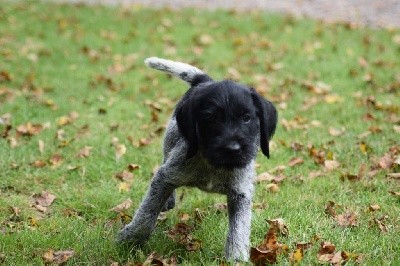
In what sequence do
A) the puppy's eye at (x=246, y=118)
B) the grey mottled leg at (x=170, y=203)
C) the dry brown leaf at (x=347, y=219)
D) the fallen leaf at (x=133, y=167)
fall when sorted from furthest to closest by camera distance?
the fallen leaf at (x=133, y=167), the grey mottled leg at (x=170, y=203), the dry brown leaf at (x=347, y=219), the puppy's eye at (x=246, y=118)

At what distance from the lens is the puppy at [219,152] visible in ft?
12.8

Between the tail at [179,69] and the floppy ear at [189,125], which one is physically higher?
the floppy ear at [189,125]

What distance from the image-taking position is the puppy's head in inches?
152

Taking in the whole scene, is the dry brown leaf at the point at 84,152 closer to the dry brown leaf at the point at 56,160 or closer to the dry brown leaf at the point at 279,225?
the dry brown leaf at the point at 56,160

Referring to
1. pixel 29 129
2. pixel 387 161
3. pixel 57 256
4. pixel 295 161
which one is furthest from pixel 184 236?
pixel 29 129

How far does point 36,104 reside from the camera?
329 inches

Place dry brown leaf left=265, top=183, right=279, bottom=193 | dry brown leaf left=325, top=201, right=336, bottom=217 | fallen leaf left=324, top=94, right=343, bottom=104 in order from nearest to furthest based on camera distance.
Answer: dry brown leaf left=325, top=201, right=336, bottom=217 < dry brown leaf left=265, top=183, right=279, bottom=193 < fallen leaf left=324, top=94, right=343, bottom=104

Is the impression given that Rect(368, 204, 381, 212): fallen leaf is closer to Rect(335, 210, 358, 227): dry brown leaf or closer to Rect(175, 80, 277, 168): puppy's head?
Rect(335, 210, 358, 227): dry brown leaf

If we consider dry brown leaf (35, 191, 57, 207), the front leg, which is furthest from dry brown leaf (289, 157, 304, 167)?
dry brown leaf (35, 191, 57, 207)

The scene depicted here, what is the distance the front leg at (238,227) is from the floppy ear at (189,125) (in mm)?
470

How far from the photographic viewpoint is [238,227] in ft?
13.6

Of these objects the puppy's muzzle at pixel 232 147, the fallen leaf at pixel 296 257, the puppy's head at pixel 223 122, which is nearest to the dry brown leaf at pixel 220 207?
the puppy's head at pixel 223 122

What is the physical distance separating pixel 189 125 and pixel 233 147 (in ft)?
1.58

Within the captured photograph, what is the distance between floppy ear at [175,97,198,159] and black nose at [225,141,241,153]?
1.28 ft
